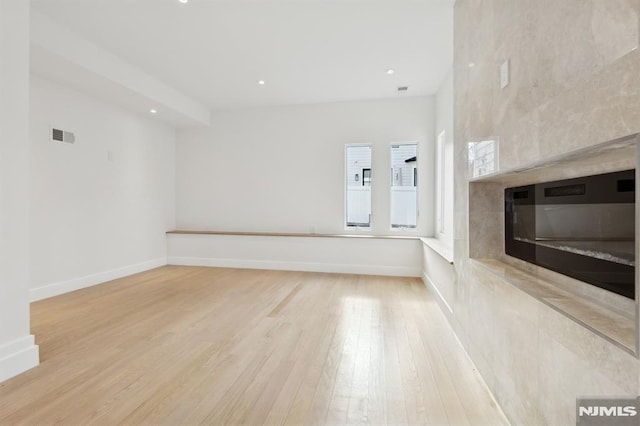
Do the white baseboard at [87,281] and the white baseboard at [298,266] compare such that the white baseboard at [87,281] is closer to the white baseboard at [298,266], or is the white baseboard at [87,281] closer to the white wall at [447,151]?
the white baseboard at [298,266]

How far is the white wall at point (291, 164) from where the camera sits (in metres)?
5.03

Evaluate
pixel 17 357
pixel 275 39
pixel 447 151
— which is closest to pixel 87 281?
pixel 17 357

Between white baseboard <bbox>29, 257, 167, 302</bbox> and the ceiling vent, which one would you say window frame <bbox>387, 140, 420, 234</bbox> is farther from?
the ceiling vent

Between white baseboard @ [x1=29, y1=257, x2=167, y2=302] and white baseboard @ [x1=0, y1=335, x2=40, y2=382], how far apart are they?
1975 mm

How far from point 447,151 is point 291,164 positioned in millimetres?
2693

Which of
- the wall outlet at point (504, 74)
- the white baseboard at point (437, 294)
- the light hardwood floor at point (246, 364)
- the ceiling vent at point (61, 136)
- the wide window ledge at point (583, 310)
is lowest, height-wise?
the light hardwood floor at point (246, 364)

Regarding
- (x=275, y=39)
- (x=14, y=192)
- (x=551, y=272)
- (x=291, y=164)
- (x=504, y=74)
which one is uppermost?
(x=275, y=39)

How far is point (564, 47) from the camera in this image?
1.12 meters

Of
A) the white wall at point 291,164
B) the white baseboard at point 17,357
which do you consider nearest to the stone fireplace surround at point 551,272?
the white wall at point 291,164

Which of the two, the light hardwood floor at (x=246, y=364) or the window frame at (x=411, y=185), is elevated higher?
the window frame at (x=411, y=185)

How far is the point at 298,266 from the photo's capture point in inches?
203

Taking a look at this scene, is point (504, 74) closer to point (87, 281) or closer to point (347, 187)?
point (347, 187)

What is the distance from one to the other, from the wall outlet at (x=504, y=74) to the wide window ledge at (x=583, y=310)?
42.4 inches

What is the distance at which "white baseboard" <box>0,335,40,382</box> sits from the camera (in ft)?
6.13
